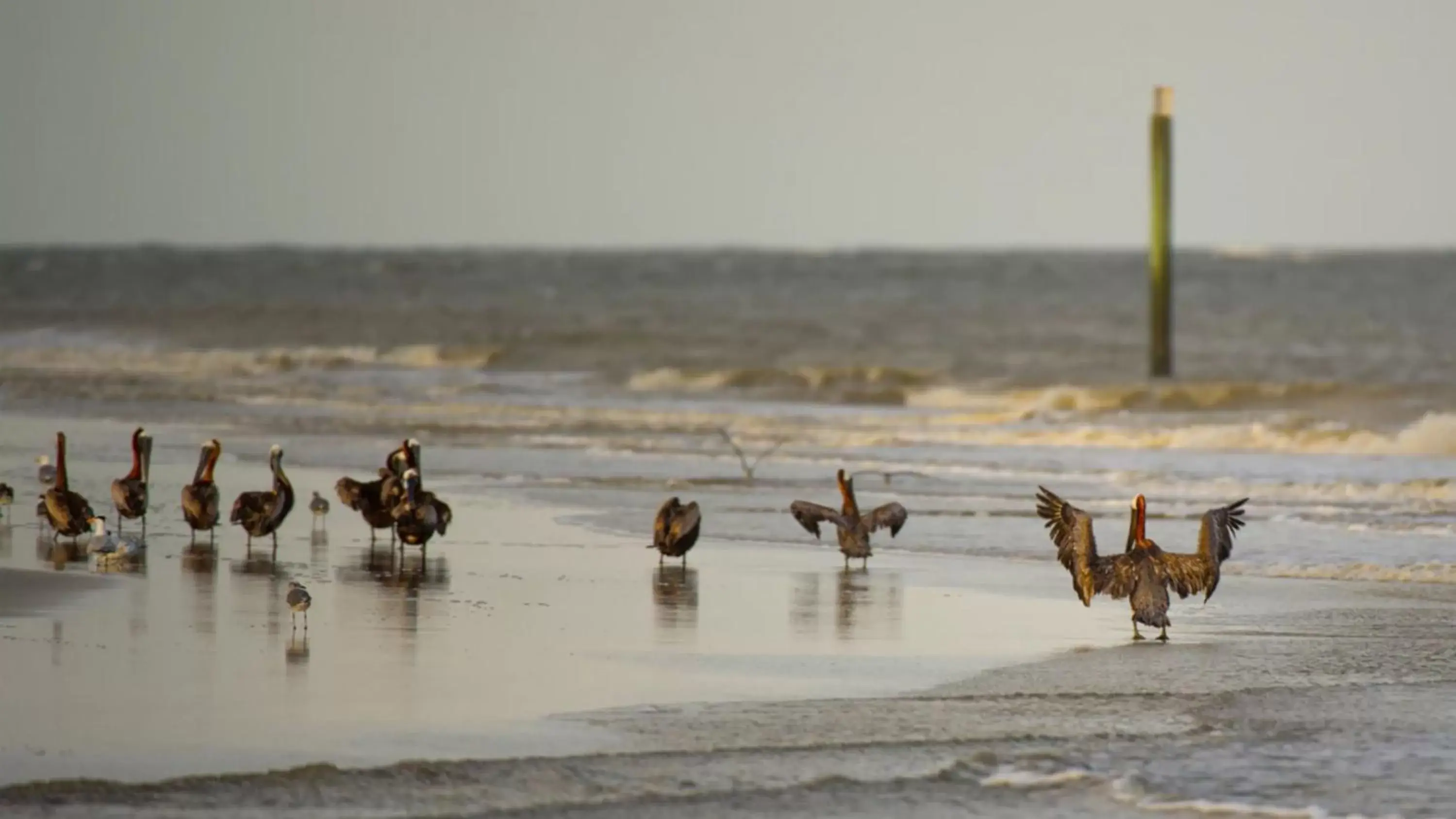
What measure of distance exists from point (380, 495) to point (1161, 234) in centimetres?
2254

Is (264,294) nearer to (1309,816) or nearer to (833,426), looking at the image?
(833,426)

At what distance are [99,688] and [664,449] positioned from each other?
45.1 feet

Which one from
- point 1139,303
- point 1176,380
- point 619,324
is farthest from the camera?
point 1139,303

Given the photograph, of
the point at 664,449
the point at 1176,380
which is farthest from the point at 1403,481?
the point at 1176,380

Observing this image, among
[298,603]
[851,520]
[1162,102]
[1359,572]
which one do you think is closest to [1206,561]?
[1359,572]

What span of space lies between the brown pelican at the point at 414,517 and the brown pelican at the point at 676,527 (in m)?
1.42

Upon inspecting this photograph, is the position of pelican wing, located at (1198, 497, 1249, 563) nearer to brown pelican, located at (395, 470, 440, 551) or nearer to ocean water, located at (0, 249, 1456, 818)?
ocean water, located at (0, 249, 1456, 818)

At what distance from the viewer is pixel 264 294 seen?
86.1m

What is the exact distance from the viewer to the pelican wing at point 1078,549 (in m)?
11.2

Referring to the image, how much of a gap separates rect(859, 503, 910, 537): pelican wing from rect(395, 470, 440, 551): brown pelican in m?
2.58

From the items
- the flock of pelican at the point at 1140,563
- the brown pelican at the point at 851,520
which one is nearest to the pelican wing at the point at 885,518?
the brown pelican at the point at 851,520

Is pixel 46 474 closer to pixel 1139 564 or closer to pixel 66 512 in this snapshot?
pixel 66 512

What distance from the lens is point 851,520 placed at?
547 inches

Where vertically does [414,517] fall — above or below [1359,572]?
above
